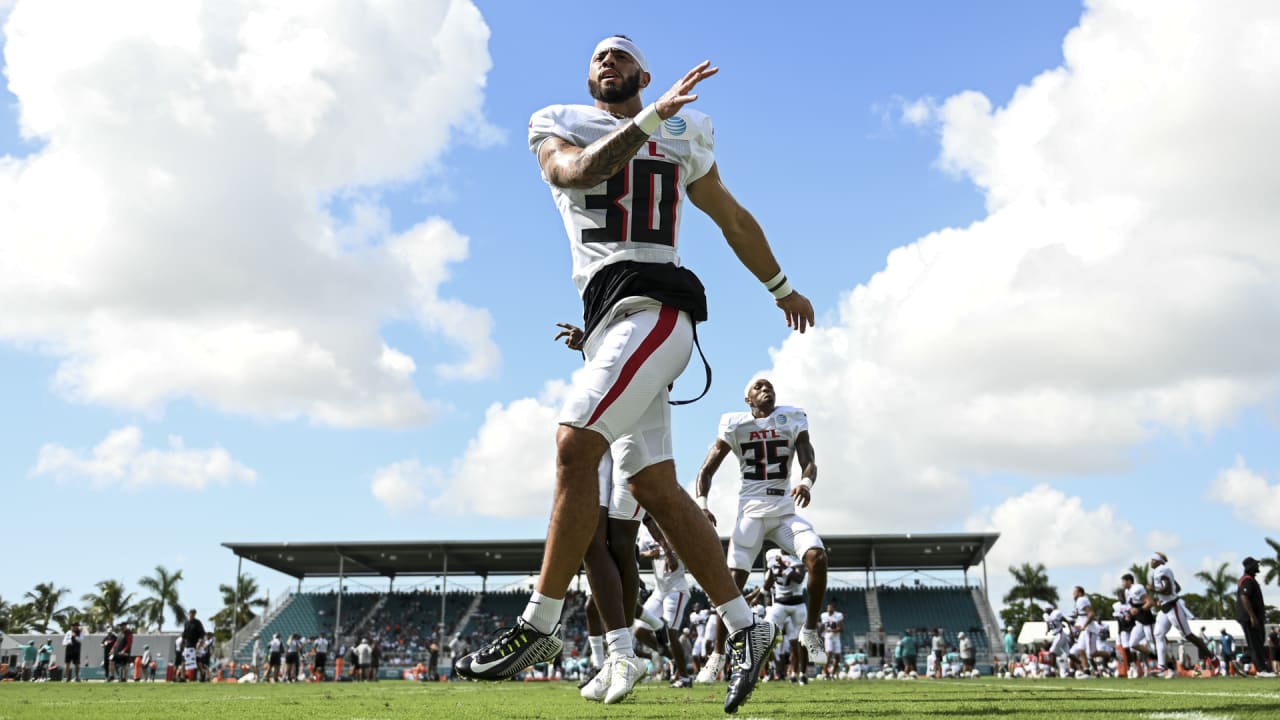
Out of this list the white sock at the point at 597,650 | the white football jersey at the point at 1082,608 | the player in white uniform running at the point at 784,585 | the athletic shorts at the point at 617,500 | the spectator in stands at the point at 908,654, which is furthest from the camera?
the spectator in stands at the point at 908,654

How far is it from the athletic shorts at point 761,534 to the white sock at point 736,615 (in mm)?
5562

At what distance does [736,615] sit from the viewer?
4.11m

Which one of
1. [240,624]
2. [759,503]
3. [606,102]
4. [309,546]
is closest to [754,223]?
[606,102]

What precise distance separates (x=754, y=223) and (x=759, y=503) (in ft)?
18.4

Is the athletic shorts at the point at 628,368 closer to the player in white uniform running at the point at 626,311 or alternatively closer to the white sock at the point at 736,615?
the player in white uniform running at the point at 626,311

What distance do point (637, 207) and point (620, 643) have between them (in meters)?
1.97

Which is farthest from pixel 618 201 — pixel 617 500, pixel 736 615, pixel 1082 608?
pixel 1082 608

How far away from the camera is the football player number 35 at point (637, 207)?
13.0 feet

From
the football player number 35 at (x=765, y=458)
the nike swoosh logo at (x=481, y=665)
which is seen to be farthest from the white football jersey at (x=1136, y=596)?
the nike swoosh logo at (x=481, y=665)

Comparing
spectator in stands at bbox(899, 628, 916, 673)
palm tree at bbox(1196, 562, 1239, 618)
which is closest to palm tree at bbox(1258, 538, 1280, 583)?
palm tree at bbox(1196, 562, 1239, 618)

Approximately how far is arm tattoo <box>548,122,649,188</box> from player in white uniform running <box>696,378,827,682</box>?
19.5 feet

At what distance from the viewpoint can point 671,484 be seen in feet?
13.6

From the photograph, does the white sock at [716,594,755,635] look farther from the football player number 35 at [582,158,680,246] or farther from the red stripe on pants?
the football player number 35 at [582,158,680,246]

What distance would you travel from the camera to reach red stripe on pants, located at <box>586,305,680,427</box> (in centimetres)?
367
